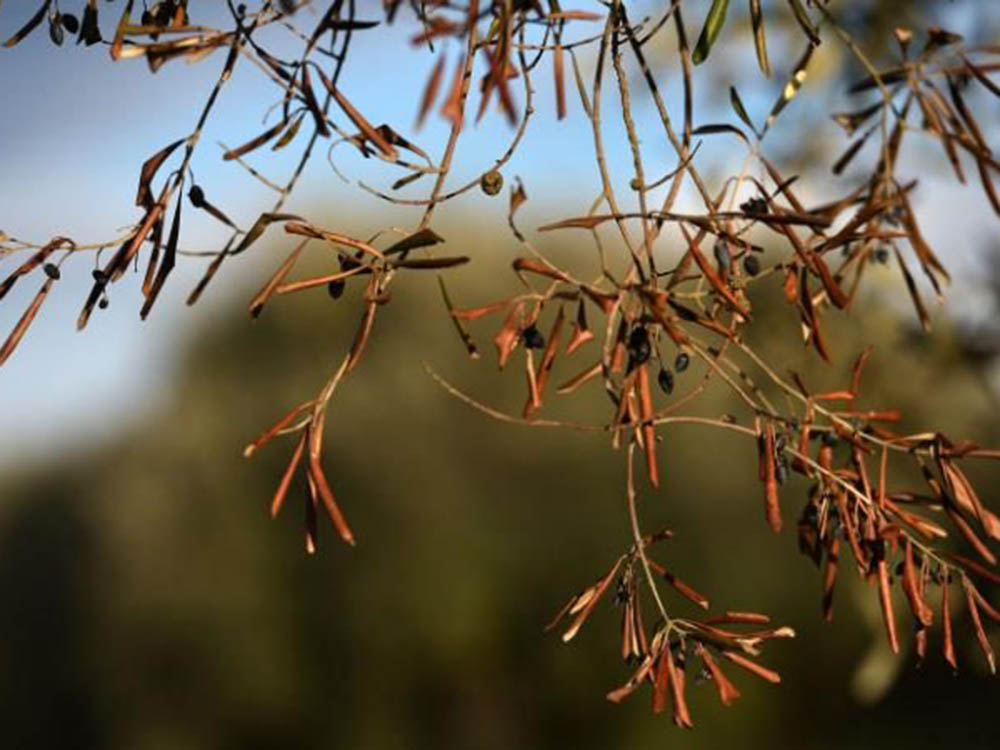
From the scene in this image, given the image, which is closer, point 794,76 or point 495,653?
point 794,76

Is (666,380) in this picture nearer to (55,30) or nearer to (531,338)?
(531,338)

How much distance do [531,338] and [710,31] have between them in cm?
25

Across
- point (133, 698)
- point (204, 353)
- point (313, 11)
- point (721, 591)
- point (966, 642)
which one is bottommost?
point (133, 698)

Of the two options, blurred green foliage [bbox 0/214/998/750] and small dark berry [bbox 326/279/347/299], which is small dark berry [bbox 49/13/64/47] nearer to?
small dark berry [bbox 326/279/347/299]

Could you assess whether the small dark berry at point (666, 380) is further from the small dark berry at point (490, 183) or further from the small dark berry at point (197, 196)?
the small dark berry at point (197, 196)

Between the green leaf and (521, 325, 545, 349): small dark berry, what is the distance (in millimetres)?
211

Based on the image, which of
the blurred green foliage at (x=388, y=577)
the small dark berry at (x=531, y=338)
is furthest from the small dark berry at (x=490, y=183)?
the blurred green foliage at (x=388, y=577)

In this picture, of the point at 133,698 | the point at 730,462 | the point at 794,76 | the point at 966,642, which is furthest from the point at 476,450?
the point at 794,76

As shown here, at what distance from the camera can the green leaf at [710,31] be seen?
0.86 m

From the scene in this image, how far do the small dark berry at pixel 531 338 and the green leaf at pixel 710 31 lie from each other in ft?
0.69

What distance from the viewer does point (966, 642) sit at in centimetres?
272

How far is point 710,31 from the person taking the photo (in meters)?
0.88

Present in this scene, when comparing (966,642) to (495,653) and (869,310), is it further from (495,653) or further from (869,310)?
(495,653)

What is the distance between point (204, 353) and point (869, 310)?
12.8 feet
